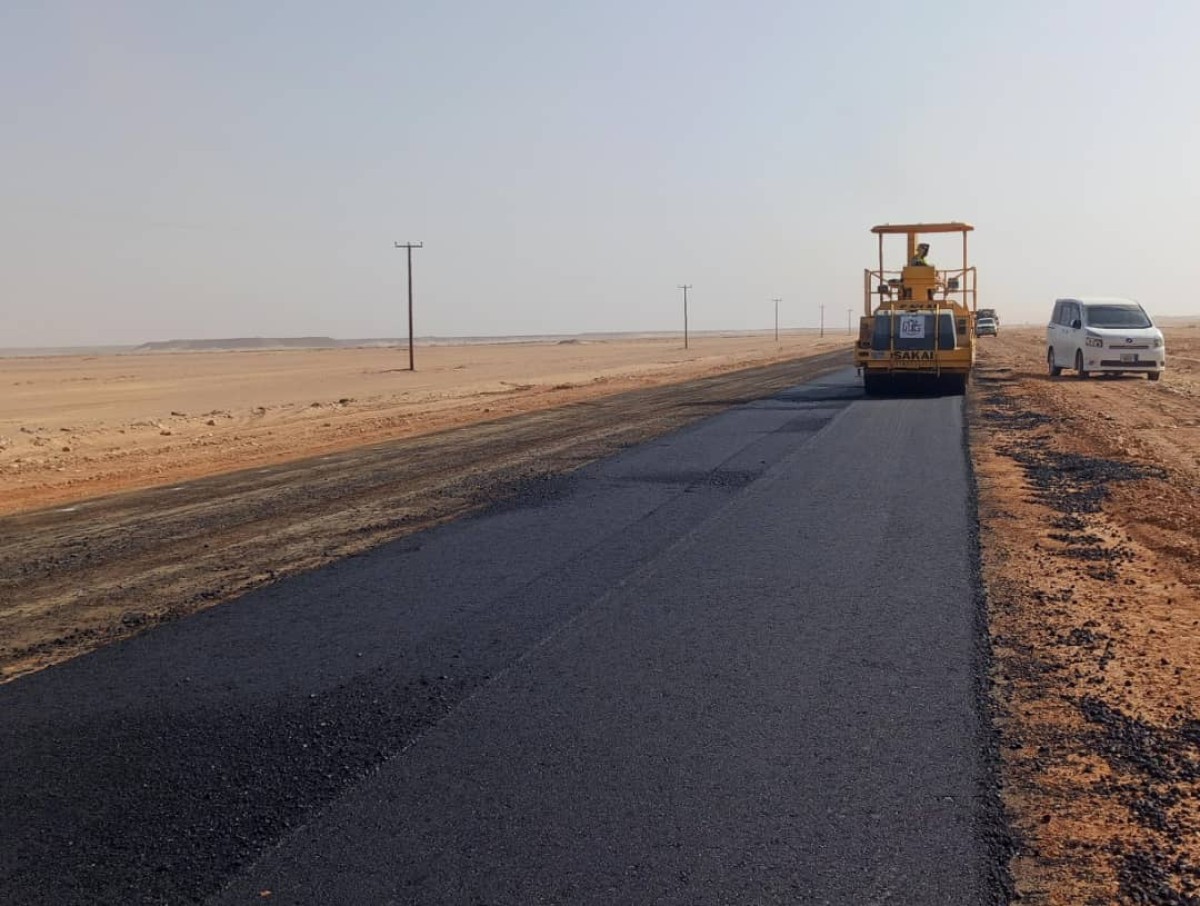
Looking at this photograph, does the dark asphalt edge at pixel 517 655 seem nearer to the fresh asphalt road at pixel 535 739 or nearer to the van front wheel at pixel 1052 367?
the fresh asphalt road at pixel 535 739

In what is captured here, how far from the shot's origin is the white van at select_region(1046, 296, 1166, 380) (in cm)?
2984

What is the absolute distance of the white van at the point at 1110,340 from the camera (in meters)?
29.8

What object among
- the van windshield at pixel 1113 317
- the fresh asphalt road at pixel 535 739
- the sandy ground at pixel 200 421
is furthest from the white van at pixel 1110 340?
the fresh asphalt road at pixel 535 739

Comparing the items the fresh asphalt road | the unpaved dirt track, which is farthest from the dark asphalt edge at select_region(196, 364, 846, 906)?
the unpaved dirt track

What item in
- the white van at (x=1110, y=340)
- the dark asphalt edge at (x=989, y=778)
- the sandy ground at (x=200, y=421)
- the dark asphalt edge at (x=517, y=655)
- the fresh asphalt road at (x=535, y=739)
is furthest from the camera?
the white van at (x=1110, y=340)

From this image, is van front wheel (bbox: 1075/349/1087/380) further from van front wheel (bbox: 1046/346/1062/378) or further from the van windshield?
van front wheel (bbox: 1046/346/1062/378)

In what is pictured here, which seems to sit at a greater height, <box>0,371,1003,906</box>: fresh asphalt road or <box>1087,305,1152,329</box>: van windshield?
<box>1087,305,1152,329</box>: van windshield

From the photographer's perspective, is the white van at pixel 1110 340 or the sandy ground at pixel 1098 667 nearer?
the sandy ground at pixel 1098 667

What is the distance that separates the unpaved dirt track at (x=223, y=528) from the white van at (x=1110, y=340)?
1595 cm

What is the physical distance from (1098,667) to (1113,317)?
27166 millimetres

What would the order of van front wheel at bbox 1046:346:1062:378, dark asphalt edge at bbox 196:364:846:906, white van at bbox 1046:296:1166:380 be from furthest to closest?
1. van front wheel at bbox 1046:346:1062:378
2. white van at bbox 1046:296:1166:380
3. dark asphalt edge at bbox 196:364:846:906

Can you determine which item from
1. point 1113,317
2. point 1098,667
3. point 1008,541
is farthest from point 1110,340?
point 1098,667

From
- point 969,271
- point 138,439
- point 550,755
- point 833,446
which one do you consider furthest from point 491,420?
point 550,755

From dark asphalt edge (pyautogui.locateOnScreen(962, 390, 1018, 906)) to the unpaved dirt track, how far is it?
507 centimetres
